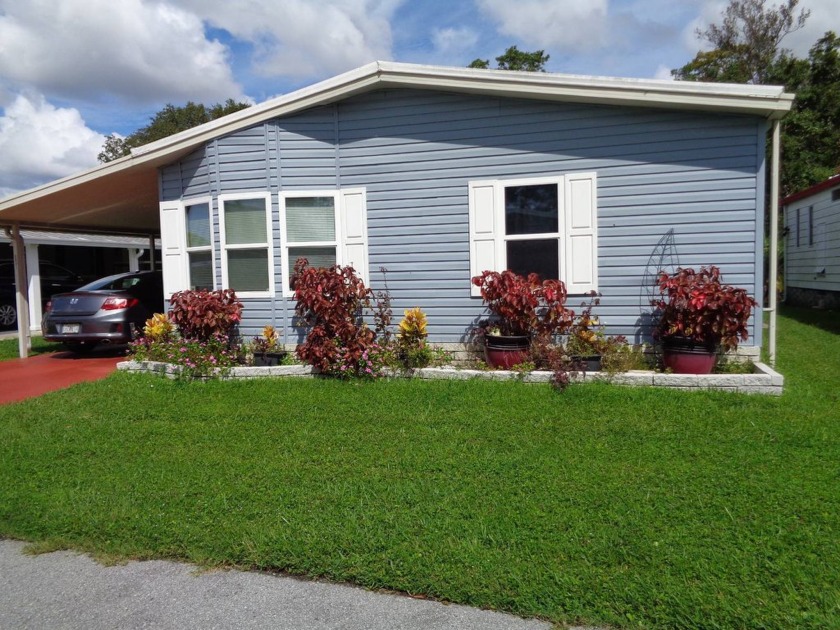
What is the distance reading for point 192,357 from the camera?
24.0 feet

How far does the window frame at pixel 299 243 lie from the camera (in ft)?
26.0

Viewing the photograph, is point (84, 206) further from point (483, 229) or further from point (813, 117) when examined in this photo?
point (813, 117)

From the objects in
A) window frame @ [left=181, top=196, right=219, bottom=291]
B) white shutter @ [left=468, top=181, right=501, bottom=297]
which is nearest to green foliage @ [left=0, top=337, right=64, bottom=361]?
window frame @ [left=181, top=196, right=219, bottom=291]

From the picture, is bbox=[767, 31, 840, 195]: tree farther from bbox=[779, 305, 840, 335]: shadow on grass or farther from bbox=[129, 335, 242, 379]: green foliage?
bbox=[129, 335, 242, 379]: green foliage

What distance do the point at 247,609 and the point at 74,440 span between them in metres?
3.29

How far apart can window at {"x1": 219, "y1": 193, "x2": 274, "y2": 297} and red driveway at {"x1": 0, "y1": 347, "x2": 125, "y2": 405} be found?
2154 mm

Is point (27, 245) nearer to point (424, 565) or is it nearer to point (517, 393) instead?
point (517, 393)

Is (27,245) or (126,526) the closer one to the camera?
(126,526)

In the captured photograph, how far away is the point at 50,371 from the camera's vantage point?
8.77 meters

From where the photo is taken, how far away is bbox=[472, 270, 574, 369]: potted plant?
6762 mm

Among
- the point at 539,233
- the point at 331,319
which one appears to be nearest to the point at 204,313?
the point at 331,319

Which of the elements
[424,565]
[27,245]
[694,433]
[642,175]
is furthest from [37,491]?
[27,245]

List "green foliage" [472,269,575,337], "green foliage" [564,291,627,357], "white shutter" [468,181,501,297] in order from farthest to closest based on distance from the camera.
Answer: "white shutter" [468,181,501,297], "green foliage" [564,291,627,357], "green foliage" [472,269,575,337]

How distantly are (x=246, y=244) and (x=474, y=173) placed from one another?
304 cm
